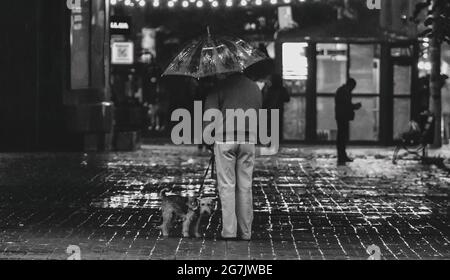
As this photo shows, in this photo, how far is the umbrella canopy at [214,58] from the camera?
12.2m

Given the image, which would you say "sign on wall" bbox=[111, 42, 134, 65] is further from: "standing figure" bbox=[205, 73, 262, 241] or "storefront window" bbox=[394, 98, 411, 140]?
"standing figure" bbox=[205, 73, 262, 241]

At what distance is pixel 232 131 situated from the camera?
12.2 metres

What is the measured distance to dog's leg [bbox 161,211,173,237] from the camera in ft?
40.8

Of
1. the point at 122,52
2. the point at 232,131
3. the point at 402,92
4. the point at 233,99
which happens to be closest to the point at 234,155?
the point at 232,131

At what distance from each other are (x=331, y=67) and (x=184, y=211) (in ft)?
74.8

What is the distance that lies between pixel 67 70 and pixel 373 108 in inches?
393

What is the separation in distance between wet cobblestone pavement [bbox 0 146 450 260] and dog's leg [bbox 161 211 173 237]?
10cm

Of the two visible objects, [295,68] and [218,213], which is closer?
[218,213]

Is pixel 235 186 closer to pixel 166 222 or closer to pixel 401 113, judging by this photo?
pixel 166 222

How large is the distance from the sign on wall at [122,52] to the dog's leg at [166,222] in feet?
83.2

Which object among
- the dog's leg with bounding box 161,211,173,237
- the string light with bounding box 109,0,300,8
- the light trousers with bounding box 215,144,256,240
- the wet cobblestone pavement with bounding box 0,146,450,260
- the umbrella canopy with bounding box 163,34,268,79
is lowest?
the wet cobblestone pavement with bounding box 0,146,450,260

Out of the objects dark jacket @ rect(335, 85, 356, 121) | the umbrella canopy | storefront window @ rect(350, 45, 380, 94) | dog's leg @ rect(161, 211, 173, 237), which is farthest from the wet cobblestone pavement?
storefront window @ rect(350, 45, 380, 94)
